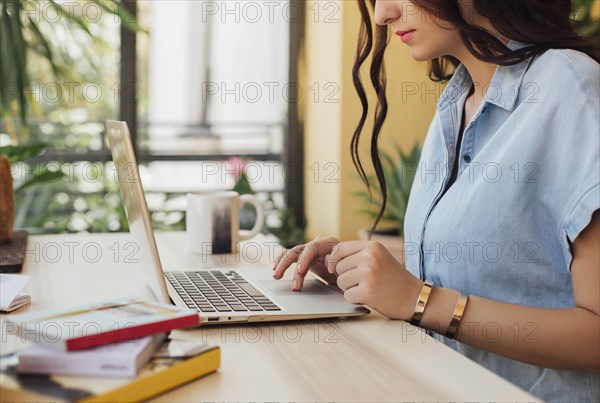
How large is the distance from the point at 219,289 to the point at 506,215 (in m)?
0.43

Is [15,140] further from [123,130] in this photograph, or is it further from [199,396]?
[199,396]

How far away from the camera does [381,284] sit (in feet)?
3.25

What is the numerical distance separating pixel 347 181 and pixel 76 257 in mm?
2081

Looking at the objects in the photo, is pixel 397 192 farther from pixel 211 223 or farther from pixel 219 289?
pixel 219 289

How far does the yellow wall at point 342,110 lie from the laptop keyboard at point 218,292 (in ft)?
6.77

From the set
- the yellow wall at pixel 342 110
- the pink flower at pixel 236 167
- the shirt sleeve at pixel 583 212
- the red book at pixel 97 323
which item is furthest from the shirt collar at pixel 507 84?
the pink flower at pixel 236 167

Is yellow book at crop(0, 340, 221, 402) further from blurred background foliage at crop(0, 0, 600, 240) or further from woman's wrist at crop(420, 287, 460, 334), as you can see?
blurred background foliage at crop(0, 0, 600, 240)

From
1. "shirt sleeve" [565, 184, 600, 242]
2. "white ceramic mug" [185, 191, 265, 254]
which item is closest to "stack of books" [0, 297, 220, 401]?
"shirt sleeve" [565, 184, 600, 242]

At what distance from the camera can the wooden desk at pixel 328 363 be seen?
0.74 m

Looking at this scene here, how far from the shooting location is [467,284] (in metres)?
1.17

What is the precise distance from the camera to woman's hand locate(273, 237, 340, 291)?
3.81ft

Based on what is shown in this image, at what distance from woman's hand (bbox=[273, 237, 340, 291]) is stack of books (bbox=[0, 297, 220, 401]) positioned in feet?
1.23

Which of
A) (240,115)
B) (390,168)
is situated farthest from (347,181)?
(240,115)

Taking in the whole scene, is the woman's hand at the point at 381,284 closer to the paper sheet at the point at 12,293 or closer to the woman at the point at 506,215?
the woman at the point at 506,215
